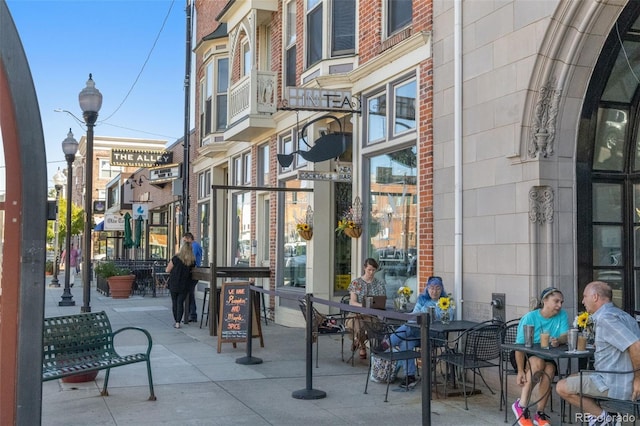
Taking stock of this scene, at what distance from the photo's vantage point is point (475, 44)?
839cm

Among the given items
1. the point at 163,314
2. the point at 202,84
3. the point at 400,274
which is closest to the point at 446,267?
the point at 400,274

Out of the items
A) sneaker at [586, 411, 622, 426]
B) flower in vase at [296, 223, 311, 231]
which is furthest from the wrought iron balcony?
sneaker at [586, 411, 622, 426]

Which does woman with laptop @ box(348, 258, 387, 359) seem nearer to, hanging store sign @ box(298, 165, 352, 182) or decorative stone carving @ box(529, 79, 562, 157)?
hanging store sign @ box(298, 165, 352, 182)

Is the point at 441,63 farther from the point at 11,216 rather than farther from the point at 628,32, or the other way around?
the point at 11,216

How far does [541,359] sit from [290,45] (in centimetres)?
942

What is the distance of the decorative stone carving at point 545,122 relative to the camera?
7383mm

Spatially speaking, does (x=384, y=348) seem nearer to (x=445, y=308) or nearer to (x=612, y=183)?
(x=445, y=308)

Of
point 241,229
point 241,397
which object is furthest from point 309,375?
point 241,229

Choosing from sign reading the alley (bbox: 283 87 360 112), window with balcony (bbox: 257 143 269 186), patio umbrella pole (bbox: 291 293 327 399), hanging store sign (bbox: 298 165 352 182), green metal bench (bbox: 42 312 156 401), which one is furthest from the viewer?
window with balcony (bbox: 257 143 269 186)

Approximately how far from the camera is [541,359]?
630 centimetres

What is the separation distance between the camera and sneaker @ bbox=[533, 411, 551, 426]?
19.9 ft

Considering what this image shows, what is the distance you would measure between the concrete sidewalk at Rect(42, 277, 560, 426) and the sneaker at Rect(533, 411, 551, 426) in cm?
42

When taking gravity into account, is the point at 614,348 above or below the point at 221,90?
below

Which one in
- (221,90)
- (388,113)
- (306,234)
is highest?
(221,90)
